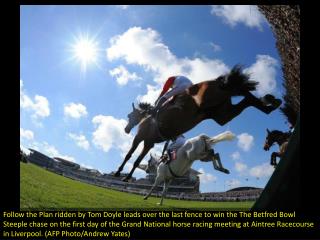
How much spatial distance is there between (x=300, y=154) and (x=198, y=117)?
3.11 metres

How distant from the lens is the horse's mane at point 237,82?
6.20 metres

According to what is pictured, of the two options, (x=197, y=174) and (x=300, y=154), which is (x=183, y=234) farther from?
(x=197, y=174)

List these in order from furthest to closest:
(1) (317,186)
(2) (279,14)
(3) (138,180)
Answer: (3) (138,180) < (2) (279,14) < (1) (317,186)

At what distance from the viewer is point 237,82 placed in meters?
6.23

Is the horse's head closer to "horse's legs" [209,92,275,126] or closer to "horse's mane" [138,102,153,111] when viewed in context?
"horse's mane" [138,102,153,111]

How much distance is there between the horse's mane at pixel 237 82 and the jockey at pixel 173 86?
0.83 m

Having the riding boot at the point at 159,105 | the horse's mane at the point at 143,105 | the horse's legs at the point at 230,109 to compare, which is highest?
the horse's mane at the point at 143,105

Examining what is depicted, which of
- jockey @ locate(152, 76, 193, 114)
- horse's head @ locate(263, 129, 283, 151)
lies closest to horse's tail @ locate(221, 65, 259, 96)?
jockey @ locate(152, 76, 193, 114)

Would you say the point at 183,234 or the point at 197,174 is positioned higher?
the point at 197,174

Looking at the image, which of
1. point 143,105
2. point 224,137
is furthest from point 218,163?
point 143,105

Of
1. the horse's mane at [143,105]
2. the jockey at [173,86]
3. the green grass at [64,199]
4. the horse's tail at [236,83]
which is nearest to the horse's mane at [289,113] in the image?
the horse's tail at [236,83]

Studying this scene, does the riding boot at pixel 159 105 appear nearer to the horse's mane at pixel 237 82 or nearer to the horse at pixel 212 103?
the horse at pixel 212 103

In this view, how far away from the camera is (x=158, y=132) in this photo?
6.56m
